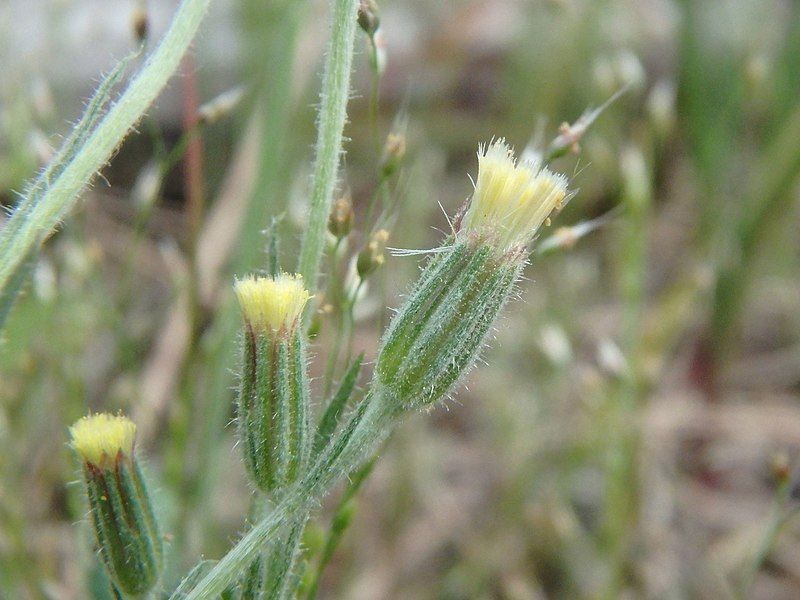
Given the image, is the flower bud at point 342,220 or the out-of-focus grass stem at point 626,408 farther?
the out-of-focus grass stem at point 626,408

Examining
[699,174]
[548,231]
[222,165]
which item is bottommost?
[548,231]

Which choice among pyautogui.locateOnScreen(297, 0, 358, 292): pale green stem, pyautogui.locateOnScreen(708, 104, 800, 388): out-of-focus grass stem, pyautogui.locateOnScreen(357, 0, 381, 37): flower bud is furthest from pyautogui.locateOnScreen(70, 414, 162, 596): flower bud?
pyautogui.locateOnScreen(708, 104, 800, 388): out-of-focus grass stem

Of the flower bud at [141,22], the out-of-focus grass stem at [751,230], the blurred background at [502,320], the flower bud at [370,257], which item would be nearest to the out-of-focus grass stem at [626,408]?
the blurred background at [502,320]

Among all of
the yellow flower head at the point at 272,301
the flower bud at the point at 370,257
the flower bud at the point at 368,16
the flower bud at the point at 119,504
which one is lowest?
the flower bud at the point at 119,504

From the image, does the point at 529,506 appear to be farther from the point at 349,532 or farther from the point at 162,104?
the point at 162,104

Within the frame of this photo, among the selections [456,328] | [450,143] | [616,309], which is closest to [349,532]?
[616,309]

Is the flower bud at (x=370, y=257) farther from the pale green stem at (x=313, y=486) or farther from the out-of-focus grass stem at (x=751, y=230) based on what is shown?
the out-of-focus grass stem at (x=751, y=230)
